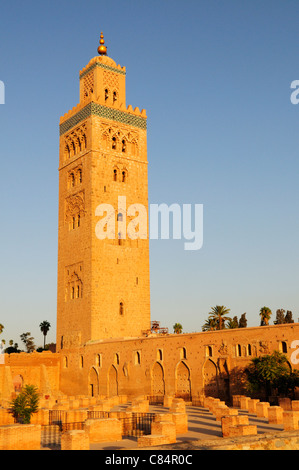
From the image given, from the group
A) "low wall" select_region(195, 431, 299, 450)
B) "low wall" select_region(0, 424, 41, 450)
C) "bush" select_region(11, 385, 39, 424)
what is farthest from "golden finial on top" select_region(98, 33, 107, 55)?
"low wall" select_region(195, 431, 299, 450)

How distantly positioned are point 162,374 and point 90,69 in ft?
86.6

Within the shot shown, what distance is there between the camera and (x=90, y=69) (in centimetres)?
4500

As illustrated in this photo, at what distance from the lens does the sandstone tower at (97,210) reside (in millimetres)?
40031

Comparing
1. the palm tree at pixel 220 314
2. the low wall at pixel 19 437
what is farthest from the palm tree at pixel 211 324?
the low wall at pixel 19 437

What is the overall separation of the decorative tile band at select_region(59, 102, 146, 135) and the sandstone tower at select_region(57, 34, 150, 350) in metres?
0.08

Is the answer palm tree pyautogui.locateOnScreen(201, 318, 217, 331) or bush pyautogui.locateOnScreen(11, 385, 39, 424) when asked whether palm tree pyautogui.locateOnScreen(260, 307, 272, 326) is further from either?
bush pyautogui.locateOnScreen(11, 385, 39, 424)

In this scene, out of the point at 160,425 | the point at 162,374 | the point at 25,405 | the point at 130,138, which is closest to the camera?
the point at 160,425

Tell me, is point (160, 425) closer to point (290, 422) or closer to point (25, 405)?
point (290, 422)

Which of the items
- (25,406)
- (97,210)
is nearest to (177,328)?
(97,210)

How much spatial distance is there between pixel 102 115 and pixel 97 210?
26.5 feet

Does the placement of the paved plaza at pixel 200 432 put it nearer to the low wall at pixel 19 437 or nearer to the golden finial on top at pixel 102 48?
the low wall at pixel 19 437

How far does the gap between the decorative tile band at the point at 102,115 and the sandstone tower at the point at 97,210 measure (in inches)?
3.2

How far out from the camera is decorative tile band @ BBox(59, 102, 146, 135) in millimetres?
42938
